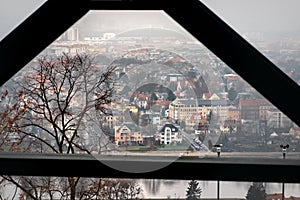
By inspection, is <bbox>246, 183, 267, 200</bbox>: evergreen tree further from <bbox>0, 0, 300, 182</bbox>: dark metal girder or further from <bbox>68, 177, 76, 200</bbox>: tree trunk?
<bbox>68, 177, 76, 200</bbox>: tree trunk

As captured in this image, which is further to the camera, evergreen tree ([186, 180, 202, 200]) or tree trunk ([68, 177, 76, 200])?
tree trunk ([68, 177, 76, 200])

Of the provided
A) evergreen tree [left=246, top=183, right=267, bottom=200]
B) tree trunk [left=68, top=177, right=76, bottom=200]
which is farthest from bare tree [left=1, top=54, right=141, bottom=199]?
evergreen tree [left=246, top=183, right=267, bottom=200]

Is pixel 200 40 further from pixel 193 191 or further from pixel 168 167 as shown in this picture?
pixel 193 191

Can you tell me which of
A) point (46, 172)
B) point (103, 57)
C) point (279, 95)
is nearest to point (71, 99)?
point (103, 57)

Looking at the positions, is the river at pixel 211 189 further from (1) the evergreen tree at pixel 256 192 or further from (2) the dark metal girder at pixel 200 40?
(2) the dark metal girder at pixel 200 40

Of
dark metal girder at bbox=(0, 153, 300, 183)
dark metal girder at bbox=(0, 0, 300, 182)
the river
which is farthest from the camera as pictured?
the river

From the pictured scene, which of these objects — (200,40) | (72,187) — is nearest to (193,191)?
(72,187)


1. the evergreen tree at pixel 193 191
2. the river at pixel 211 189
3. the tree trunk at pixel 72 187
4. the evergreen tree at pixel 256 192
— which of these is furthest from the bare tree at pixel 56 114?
the evergreen tree at pixel 256 192

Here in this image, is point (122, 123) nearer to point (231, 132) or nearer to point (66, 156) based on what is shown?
point (66, 156)
